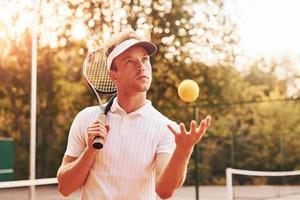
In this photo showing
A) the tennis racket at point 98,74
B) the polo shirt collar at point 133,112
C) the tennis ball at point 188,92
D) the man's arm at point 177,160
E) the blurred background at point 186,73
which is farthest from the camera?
the blurred background at point 186,73

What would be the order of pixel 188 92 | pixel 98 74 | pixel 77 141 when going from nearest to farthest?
pixel 77 141
pixel 98 74
pixel 188 92

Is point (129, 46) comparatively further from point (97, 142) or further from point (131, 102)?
point (97, 142)

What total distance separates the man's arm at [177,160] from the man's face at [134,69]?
171mm

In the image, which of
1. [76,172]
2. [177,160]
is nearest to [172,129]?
[177,160]

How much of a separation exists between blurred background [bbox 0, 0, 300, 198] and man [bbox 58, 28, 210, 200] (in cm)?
912

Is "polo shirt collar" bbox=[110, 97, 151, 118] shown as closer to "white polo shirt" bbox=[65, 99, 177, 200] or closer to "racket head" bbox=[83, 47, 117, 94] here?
Answer: "white polo shirt" bbox=[65, 99, 177, 200]

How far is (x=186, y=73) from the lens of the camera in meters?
14.5

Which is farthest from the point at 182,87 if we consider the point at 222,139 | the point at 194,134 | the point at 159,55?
the point at 159,55

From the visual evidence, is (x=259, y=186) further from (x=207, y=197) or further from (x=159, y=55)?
(x=159, y=55)

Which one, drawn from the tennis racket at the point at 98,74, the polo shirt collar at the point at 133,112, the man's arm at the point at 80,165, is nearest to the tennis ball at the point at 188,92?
the tennis racket at the point at 98,74

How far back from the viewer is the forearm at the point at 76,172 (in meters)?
1.72

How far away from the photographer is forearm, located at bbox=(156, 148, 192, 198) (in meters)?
1.61

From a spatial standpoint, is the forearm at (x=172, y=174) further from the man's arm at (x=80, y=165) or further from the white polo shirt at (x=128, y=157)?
the man's arm at (x=80, y=165)

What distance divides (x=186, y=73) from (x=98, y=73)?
12.2 m
